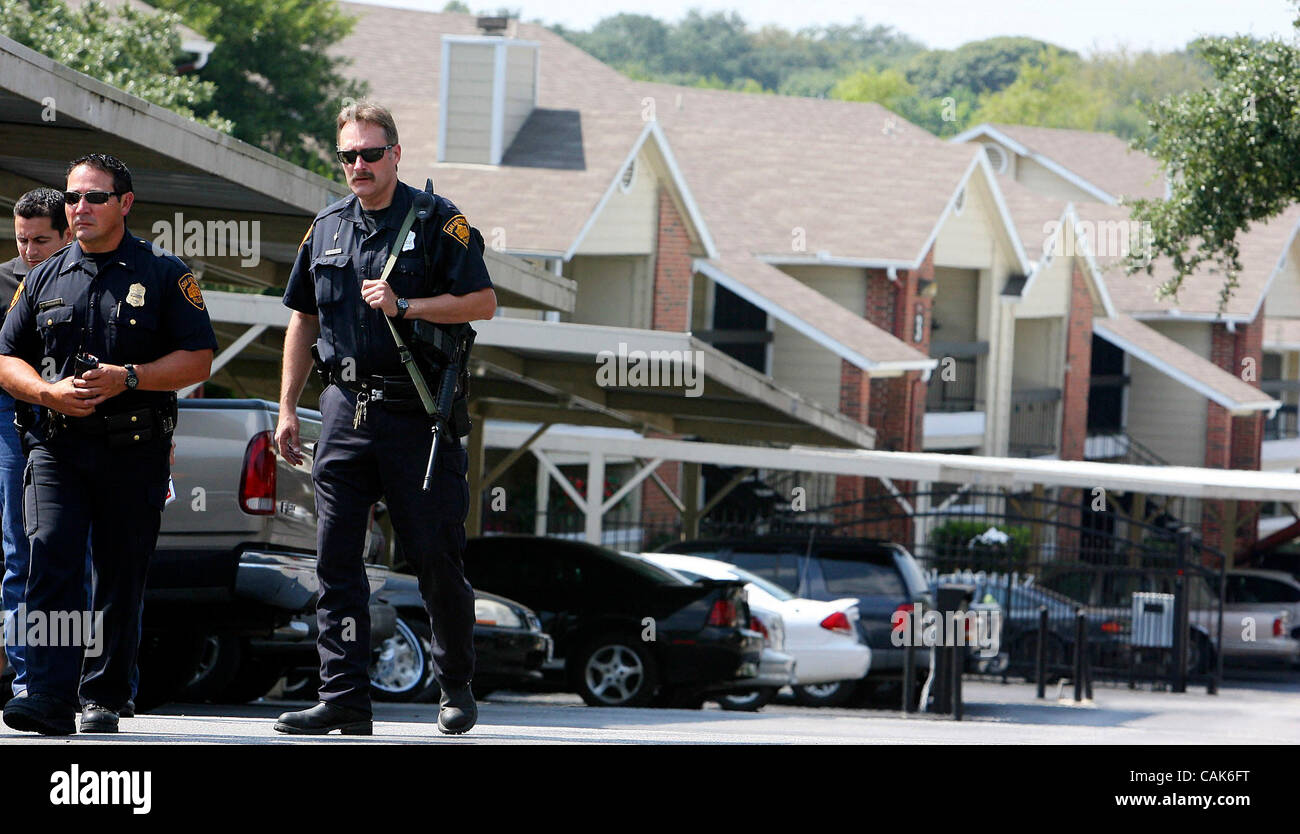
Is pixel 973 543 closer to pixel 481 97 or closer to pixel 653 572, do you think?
pixel 481 97

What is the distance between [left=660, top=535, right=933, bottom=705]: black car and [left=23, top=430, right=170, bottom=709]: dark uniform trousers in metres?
12.6

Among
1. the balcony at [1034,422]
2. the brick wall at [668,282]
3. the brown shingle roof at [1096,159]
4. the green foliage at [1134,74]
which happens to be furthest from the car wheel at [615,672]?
the green foliage at [1134,74]

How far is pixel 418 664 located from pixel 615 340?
3.36 meters

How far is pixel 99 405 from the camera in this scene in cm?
580

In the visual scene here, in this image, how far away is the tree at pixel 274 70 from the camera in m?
31.0

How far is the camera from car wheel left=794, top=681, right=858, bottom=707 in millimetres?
18281

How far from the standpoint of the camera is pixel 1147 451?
38.8m

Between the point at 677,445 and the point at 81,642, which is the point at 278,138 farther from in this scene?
Result: the point at 81,642

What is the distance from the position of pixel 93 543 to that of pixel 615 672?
9.37 meters

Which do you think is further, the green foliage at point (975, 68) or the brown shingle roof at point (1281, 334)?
the green foliage at point (975, 68)

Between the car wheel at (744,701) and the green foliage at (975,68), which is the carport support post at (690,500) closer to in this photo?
the car wheel at (744,701)

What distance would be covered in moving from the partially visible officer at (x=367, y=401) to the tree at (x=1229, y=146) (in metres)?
13.8

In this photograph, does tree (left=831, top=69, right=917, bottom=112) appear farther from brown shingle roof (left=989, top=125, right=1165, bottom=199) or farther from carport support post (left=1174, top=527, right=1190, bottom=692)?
carport support post (left=1174, top=527, right=1190, bottom=692)
